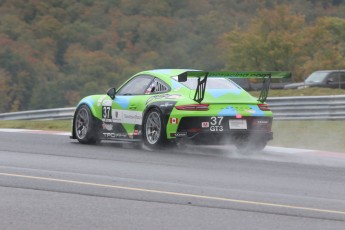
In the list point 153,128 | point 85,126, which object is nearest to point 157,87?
point 153,128

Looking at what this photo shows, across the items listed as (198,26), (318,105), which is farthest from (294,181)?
(198,26)

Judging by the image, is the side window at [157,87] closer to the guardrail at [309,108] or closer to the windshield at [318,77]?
the guardrail at [309,108]

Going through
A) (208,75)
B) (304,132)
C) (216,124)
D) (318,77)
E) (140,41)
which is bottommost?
(304,132)

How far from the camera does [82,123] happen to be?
51.5ft

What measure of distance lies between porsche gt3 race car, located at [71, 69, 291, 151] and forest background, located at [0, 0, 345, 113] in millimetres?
72547

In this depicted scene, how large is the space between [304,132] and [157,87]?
527 cm

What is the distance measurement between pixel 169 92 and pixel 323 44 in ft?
270

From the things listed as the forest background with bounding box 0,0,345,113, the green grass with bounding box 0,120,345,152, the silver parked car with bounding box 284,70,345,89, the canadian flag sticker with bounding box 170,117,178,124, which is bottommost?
the green grass with bounding box 0,120,345,152

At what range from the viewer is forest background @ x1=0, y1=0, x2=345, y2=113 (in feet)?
310

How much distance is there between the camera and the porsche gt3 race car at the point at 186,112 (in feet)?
45.2

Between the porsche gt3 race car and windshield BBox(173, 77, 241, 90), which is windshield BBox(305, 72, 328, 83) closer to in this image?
the porsche gt3 race car

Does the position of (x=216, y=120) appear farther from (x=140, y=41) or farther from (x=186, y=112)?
(x=140, y=41)

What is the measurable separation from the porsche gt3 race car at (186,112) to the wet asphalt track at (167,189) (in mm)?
303

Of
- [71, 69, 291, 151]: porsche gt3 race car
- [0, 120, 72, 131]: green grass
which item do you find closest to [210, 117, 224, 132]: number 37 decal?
[71, 69, 291, 151]: porsche gt3 race car
